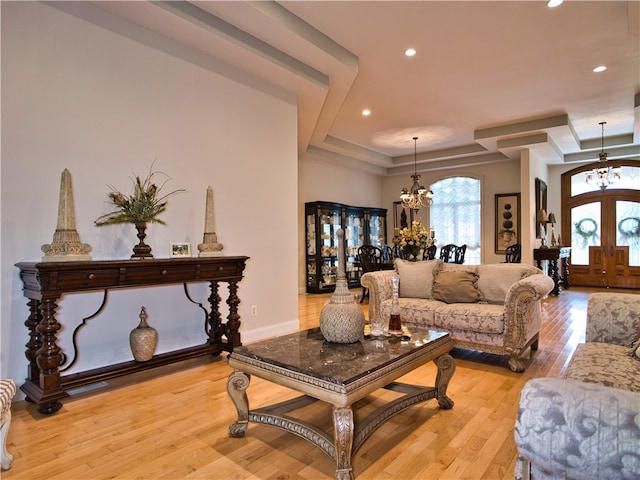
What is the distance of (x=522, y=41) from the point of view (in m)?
3.84

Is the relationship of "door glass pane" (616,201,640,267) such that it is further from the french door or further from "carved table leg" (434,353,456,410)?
"carved table leg" (434,353,456,410)

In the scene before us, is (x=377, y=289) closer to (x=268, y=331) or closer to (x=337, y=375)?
(x=268, y=331)

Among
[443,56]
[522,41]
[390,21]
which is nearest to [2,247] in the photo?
[390,21]

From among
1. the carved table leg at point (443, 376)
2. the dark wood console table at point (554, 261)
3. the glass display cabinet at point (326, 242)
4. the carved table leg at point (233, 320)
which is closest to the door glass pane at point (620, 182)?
the dark wood console table at point (554, 261)

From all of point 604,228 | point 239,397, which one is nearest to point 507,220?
point 604,228

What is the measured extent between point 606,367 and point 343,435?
4.28 ft

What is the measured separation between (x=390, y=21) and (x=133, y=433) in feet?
12.2

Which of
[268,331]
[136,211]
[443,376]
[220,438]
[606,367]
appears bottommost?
[220,438]

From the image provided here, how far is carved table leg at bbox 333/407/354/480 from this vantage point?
167 centimetres

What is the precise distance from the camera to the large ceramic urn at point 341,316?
2.16 meters

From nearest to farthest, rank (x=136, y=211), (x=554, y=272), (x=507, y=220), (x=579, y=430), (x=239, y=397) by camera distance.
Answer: (x=579, y=430) → (x=239, y=397) → (x=136, y=211) → (x=554, y=272) → (x=507, y=220)

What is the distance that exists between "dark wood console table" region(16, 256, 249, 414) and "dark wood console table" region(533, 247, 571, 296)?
21.6 ft

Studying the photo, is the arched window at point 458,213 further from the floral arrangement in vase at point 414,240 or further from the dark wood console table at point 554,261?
the floral arrangement in vase at point 414,240

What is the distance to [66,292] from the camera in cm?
246
